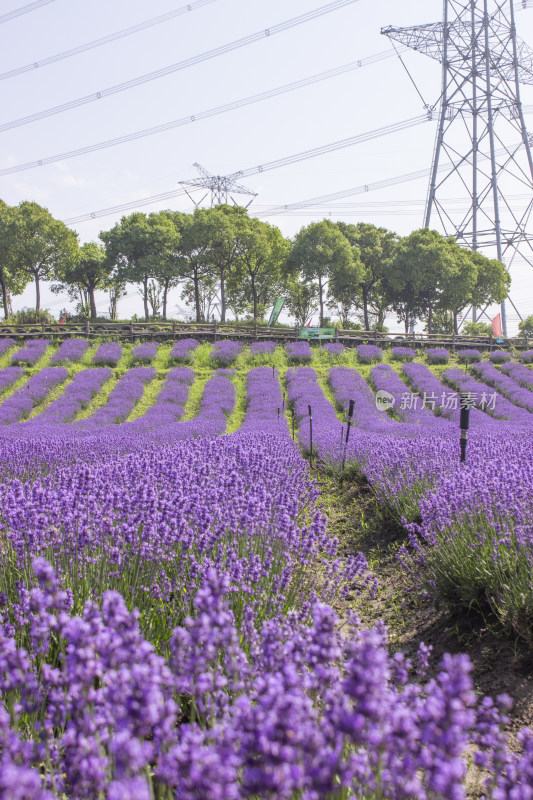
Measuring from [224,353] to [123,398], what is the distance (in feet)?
21.4

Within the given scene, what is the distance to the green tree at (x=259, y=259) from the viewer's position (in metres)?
34.6

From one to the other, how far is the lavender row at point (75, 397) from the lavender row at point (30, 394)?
1.93ft

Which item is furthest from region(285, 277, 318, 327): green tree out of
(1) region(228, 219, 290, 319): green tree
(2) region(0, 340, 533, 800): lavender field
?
(2) region(0, 340, 533, 800): lavender field

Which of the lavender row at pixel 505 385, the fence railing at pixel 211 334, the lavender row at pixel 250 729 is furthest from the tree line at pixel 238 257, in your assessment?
the lavender row at pixel 250 729

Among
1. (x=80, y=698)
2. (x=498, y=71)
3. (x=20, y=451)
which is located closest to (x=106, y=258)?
(x=498, y=71)

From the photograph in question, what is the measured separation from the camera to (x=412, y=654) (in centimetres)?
352

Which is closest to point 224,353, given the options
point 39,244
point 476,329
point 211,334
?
point 211,334

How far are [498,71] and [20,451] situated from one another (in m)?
42.9

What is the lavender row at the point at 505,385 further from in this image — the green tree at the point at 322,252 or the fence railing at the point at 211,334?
the green tree at the point at 322,252

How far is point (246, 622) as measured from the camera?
7.98 feet

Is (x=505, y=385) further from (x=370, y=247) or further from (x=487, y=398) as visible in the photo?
(x=370, y=247)

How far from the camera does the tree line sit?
31688 mm

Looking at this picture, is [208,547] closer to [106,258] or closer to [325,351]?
[325,351]

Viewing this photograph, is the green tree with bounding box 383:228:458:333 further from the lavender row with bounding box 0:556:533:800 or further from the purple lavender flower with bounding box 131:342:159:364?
the lavender row with bounding box 0:556:533:800
